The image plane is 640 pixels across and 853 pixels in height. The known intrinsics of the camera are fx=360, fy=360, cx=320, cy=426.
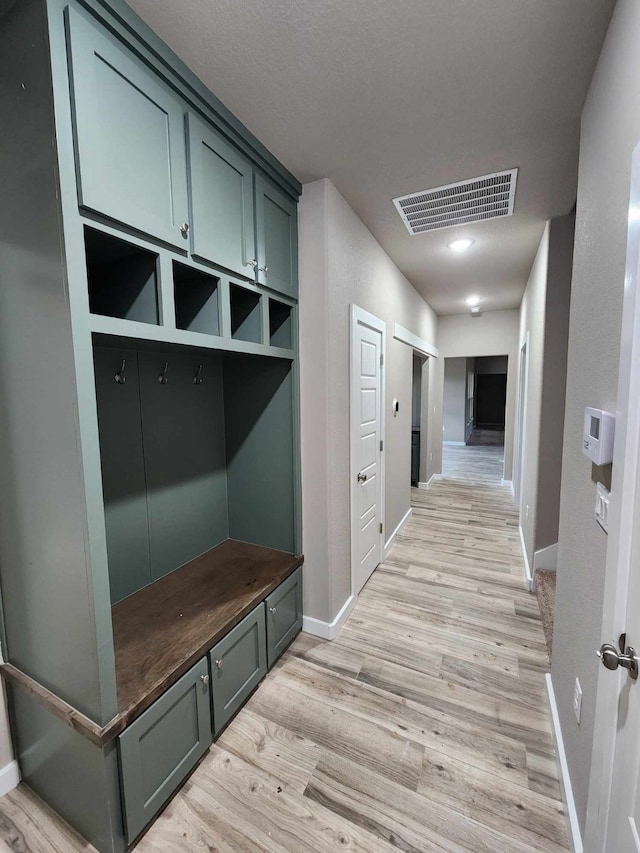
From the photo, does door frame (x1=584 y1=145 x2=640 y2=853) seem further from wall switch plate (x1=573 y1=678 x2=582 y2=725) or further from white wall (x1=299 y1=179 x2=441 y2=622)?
white wall (x1=299 y1=179 x2=441 y2=622)

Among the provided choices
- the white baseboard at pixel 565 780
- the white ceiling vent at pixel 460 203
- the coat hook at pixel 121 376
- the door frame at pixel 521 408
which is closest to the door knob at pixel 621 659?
the white baseboard at pixel 565 780

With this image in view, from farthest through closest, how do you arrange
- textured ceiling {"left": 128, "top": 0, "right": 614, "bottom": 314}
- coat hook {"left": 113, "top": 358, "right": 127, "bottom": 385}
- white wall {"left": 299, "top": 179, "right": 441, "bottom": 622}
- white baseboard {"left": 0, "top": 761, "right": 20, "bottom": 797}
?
white wall {"left": 299, "top": 179, "right": 441, "bottom": 622}
coat hook {"left": 113, "top": 358, "right": 127, "bottom": 385}
white baseboard {"left": 0, "top": 761, "right": 20, "bottom": 797}
textured ceiling {"left": 128, "top": 0, "right": 614, "bottom": 314}

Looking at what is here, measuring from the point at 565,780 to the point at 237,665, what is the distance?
1.40 meters

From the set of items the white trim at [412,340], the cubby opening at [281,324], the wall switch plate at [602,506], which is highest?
the white trim at [412,340]

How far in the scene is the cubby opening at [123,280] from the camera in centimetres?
129

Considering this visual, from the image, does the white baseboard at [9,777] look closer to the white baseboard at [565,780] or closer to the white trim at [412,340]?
the white baseboard at [565,780]

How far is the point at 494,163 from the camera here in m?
1.94

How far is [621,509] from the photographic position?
35.2 inches

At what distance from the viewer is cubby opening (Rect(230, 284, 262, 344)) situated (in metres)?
1.88

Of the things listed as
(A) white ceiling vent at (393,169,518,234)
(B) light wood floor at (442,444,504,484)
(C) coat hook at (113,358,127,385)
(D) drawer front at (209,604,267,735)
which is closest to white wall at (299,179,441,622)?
(A) white ceiling vent at (393,169,518,234)

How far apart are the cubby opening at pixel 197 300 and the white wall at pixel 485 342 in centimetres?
471

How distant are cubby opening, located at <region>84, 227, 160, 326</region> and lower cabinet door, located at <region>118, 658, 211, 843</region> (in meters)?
1.39

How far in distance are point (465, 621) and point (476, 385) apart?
1166 centimetres

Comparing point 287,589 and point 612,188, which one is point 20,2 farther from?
point 287,589
